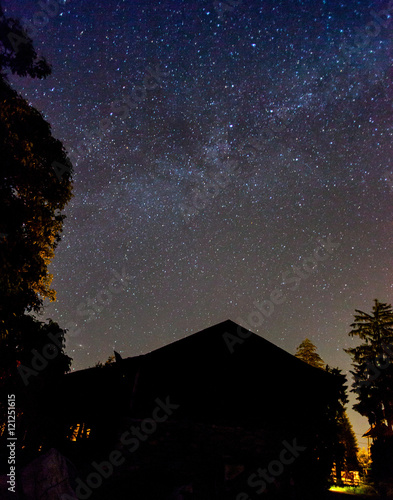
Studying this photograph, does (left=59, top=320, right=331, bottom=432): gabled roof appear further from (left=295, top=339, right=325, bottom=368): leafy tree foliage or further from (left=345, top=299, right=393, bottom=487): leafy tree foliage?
(left=295, top=339, right=325, bottom=368): leafy tree foliage

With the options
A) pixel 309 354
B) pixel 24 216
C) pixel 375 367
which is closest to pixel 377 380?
pixel 375 367

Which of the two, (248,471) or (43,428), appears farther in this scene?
(43,428)

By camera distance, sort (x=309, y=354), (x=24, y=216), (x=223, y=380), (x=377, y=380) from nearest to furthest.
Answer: (x=24, y=216) < (x=223, y=380) < (x=377, y=380) < (x=309, y=354)

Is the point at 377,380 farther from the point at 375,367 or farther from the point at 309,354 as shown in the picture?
the point at 309,354

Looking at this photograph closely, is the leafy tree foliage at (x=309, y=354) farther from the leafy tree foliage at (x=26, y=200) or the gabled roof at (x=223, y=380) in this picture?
the leafy tree foliage at (x=26, y=200)

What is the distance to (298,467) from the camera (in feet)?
30.0

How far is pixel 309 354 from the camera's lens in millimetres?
31469

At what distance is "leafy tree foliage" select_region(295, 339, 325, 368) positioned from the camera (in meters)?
30.9

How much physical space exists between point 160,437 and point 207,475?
1781 millimetres

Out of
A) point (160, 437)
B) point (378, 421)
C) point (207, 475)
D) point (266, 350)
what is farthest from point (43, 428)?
point (378, 421)

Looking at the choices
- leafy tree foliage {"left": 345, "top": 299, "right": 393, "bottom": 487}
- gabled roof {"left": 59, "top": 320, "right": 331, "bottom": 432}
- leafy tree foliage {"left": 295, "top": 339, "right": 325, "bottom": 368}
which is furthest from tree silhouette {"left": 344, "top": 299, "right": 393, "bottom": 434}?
gabled roof {"left": 59, "top": 320, "right": 331, "bottom": 432}

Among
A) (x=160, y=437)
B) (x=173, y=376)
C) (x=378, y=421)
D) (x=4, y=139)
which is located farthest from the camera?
(x=378, y=421)

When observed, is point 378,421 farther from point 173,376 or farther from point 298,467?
point 173,376

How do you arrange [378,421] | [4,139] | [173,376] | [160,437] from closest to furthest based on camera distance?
[4,139], [160,437], [173,376], [378,421]
